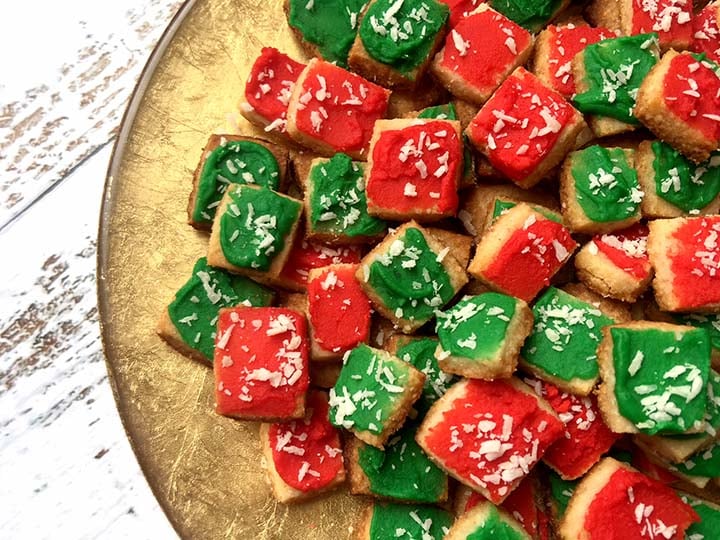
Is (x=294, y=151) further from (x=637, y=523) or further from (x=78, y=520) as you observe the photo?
(x=78, y=520)

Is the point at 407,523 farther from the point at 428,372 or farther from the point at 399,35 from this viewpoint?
the point at 399,35

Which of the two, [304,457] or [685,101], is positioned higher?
[685,101]

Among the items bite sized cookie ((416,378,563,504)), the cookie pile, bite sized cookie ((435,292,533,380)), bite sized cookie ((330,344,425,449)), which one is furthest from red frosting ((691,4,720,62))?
bite sized cookie ((330,344,425,449))

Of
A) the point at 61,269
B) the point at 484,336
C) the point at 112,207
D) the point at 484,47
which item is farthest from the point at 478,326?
the point at 61,269

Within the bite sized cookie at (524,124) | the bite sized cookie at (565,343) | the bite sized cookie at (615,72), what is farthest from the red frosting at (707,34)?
the bite sized cookie at (565,343)

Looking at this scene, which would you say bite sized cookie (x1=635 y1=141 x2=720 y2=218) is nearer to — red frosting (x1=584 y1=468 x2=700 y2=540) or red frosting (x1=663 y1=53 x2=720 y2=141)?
red frosting (x1=663 y1=53 x2=720 y2=141)
